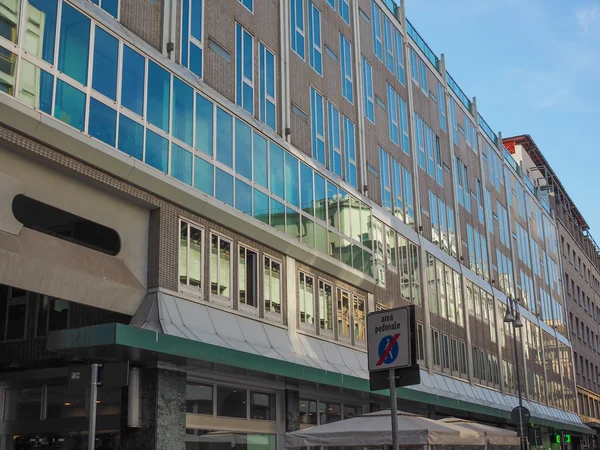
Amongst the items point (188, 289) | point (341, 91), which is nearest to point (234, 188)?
point (188, 289)

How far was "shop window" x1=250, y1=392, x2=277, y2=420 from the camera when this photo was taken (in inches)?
844

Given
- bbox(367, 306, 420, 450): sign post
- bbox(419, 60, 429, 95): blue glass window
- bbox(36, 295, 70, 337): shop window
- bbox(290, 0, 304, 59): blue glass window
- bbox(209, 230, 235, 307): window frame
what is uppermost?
bbox(419, 60, 429, 95): blue glass window

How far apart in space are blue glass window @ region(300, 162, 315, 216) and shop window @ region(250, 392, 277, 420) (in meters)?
5.84

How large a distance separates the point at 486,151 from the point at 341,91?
73.5ft

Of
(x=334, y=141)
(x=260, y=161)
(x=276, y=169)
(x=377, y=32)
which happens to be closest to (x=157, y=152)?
(x=260, y=161)

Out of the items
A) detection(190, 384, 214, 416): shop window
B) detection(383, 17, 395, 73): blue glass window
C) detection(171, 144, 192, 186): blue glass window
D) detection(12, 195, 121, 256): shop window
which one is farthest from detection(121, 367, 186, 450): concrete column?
detection(383, 17, 395, 73): blue glass window

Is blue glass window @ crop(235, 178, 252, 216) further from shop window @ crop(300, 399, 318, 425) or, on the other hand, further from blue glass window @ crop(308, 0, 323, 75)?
blue glass window @ crop(308, 0, 323, 75)

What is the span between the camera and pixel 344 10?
30.9 metres

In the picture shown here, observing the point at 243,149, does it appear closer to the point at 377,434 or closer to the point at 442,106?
the point at 377,434

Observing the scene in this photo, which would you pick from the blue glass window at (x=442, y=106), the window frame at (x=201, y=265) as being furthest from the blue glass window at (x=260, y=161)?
the blue glass window at (x=442, y=106)

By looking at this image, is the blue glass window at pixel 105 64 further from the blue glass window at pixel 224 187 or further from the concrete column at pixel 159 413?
the concrete column at pixel 159 413

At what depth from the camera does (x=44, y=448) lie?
731 inches

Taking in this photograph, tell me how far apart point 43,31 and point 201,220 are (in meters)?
6.16

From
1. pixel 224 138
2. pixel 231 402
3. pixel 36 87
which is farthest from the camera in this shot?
pixel 224 138
